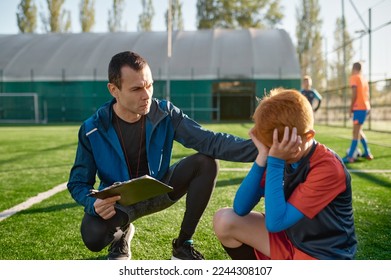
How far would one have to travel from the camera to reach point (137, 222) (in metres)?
2.88

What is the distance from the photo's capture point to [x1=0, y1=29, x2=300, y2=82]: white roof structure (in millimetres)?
18734

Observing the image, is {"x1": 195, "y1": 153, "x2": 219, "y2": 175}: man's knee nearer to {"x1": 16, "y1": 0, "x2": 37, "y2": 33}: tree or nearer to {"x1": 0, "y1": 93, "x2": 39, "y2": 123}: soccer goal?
{"x1": 16, "y1": 0, "x2": 37, "y2": 33}: tree

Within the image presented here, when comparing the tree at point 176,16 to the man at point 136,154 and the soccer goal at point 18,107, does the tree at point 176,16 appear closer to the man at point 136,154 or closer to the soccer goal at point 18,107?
the soccer goal at point 18,107

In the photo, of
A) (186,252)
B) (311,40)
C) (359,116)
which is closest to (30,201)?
(186,252)

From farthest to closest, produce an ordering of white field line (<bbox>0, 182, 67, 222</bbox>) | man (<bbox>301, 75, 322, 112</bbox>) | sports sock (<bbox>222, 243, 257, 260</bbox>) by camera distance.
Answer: man (<bbox>301, 75, 322, 112</bbox>)
white field line (<bbox>0, 182, 67, 222</bbox>)
sports sock (<bbox>222, 243, 257, 260</bbox>)

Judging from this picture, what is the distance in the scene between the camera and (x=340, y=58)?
1464cm

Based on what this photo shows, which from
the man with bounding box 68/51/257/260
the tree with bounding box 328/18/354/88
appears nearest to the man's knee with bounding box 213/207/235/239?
the man with bounding box 68/51/257/260

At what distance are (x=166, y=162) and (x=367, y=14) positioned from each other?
32.3ft

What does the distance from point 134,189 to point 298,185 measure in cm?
69

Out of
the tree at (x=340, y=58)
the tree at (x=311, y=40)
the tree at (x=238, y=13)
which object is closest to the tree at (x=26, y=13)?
Result: the tree at (x=340, y=58)

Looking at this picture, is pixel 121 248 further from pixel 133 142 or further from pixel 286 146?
pixel 286 146
